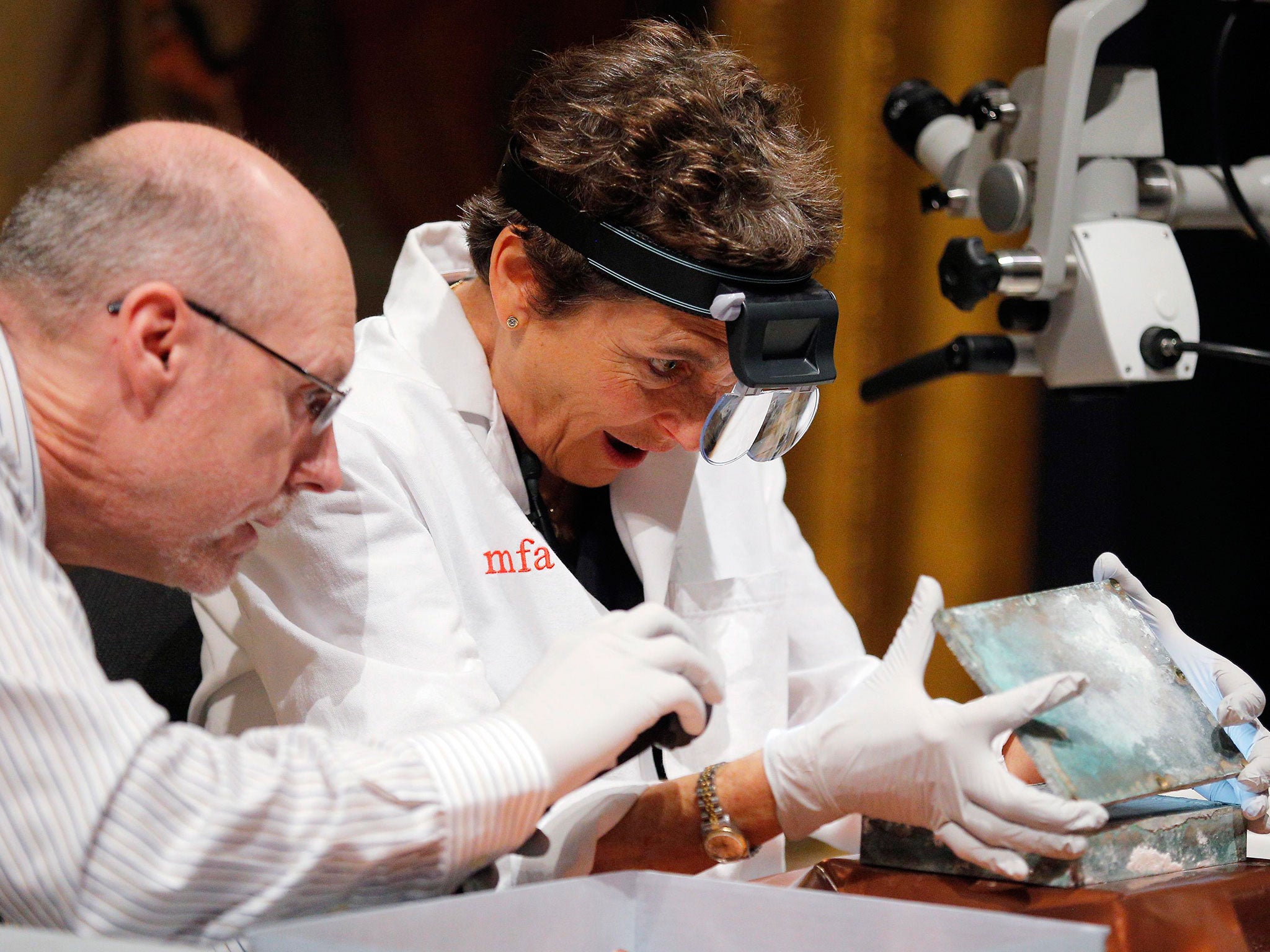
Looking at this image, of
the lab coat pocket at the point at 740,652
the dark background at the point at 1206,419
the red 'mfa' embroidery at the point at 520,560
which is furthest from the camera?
the dark background at the point at 1206,419

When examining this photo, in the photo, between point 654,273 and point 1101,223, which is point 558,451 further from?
point 1101,223

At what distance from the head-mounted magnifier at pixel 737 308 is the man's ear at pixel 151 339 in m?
0.53

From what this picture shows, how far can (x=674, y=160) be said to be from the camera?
4.46 feet

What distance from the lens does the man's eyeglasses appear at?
1.00m

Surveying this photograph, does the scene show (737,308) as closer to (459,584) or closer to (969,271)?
(459,584)

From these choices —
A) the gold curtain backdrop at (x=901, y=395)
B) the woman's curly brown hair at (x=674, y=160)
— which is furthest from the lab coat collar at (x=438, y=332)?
the gold curtain backdrop at (x=901, y=395)

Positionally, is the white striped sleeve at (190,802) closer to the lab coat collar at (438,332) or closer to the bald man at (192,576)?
the bald man at (192,576)

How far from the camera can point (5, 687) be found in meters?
0.83

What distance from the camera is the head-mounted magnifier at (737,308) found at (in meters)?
1.35

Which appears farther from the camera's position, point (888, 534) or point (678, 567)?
point (888, 534)

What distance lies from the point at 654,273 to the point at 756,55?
182cm

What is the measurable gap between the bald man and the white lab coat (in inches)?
6.4

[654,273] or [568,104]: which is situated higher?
[568,104]

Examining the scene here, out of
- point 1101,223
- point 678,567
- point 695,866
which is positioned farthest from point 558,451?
point 1101,223
